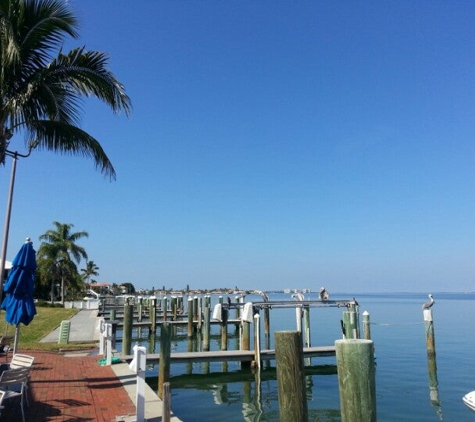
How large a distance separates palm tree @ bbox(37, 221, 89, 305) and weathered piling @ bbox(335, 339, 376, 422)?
48738 millimetres

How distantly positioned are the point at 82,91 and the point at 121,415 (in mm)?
7713

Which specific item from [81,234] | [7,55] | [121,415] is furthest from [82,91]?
[81,234]

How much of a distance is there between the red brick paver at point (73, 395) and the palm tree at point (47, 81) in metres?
5.14

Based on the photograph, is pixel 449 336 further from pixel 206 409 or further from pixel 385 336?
pixel 206 409

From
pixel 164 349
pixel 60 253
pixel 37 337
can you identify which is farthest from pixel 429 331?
pixel 60 253

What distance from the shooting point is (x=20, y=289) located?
10.2 m

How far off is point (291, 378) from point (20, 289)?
25.0 feet

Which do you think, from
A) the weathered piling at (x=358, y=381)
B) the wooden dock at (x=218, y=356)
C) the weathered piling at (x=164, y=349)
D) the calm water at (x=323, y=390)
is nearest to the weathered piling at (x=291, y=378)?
the weathered piling at (x=358, y=381)

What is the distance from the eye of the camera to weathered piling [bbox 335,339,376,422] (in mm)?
4266

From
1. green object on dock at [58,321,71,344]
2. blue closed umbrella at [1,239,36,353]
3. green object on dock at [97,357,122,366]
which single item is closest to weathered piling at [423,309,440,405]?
green object on dock at [97,357,122,366]

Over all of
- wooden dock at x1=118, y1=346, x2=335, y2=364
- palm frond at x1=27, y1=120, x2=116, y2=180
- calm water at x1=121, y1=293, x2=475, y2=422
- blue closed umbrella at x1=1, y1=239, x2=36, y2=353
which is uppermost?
palm frond at x1=27, y1=120, x2=116, y2=180

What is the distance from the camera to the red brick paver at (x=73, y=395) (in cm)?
759

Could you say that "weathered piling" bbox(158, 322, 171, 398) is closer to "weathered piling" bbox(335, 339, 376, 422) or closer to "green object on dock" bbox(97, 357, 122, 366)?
"green object on dock" bbox(97, 357, 122, 366)

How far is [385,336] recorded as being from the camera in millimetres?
29984
